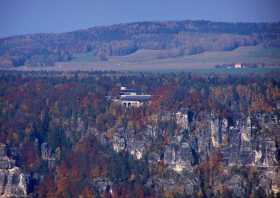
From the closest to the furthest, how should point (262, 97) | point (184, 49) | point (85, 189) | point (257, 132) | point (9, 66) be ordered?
1. point (85, 189)
2. point (257, 132)
3. point (262, 97)
4. point (9, 66)
5. point (184, 49)

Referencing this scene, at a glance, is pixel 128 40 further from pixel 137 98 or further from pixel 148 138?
pixel 148 138

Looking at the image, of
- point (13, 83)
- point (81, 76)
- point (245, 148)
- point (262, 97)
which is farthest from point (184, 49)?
point (245, 148)

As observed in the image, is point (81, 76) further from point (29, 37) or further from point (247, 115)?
point (29, 37)

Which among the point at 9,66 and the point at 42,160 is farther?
the point at 9,66

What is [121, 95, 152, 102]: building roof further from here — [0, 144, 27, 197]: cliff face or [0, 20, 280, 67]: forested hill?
[0, 20, 280, 67]: forested hill

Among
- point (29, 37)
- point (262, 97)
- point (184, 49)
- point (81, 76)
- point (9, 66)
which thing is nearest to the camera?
point (262, 97)

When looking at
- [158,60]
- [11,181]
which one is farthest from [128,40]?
[11,181]
